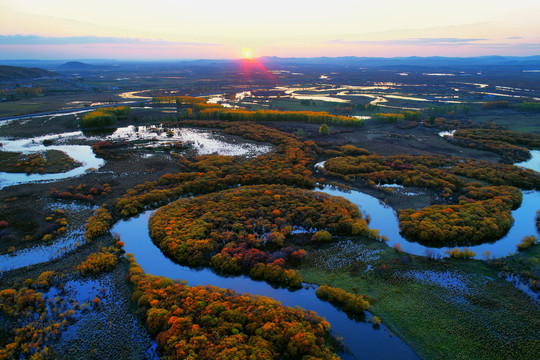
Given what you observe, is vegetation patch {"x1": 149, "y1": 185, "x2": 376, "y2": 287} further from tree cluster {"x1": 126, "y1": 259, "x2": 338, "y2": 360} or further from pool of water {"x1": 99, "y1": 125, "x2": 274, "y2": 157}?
pool of water {"x1": 99, "y1": 125, "x2": 274, "y2": 157}

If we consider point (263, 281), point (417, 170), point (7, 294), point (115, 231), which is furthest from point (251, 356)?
point (417, 170)

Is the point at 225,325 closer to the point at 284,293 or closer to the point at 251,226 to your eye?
the point at 284,293

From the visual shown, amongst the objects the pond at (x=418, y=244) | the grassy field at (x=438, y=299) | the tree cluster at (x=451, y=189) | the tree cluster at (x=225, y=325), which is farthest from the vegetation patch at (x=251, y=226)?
the tree cluster at (x=451, y=189)

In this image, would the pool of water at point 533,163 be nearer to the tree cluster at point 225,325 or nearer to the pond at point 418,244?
the pond at point 418,244

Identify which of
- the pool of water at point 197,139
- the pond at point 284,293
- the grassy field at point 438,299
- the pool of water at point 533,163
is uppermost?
the pool of water at point 197,139

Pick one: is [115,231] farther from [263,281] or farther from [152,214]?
[263,281]

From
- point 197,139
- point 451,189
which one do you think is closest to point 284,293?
point 451,189
